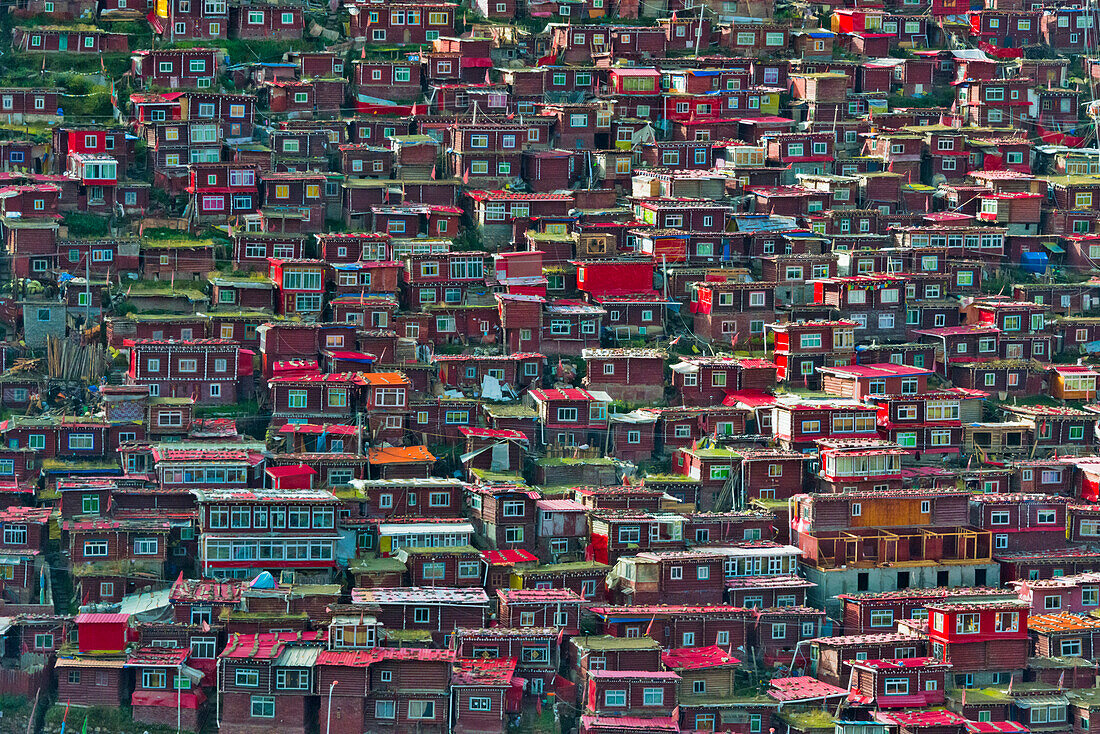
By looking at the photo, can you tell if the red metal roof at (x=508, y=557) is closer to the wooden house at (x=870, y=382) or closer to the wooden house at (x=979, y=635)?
the wooden house at (x=979, y=635)

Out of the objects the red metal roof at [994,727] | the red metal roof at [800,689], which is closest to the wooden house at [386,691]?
the red metal roof at [800,689]

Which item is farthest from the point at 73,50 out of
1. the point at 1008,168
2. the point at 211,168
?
the point at 1008,168

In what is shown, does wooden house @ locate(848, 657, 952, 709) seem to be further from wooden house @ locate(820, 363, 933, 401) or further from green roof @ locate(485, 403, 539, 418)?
green roof @ locate(485, 403, 539, 418)

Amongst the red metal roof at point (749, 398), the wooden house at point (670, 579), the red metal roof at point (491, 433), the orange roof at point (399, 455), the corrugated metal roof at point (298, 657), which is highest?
the red metal roof at point (749, 398)

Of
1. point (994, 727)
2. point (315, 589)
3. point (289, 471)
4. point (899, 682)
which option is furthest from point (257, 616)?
point (994, 727)

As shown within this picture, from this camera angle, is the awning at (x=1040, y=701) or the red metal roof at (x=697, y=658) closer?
the red metal roof at (x=697, y=658)

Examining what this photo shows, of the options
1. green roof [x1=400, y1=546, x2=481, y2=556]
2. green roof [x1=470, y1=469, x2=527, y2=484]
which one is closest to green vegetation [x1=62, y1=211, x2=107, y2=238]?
green roof [x1=470, y1=469, x2=527, y2=484]
